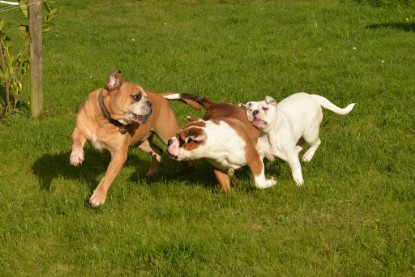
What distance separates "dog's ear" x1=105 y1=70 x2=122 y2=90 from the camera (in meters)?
6.27

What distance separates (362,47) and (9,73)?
714 centimetres

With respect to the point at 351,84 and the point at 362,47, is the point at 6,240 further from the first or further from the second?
the point at 362,47

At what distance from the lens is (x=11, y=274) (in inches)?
211

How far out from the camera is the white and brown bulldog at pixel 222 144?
625 centimetres

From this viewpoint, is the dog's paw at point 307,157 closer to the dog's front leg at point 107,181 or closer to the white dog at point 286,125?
the white dog at point 286,125

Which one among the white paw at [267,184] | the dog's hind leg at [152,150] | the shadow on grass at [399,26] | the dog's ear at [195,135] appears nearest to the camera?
the dog's ear at [195,135]

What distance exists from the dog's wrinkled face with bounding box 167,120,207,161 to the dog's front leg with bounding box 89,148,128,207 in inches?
23.2

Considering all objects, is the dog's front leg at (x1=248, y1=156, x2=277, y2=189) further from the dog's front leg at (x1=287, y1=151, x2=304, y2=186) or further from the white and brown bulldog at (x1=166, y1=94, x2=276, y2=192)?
the dog's front leg at (x1=287, y1=151, x2=304, y2=186)

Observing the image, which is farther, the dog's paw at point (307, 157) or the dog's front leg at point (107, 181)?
the dog's paw at point (307, 157)

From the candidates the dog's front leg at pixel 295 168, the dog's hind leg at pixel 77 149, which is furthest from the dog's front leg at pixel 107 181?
the dog's front leg at pixel 295 168

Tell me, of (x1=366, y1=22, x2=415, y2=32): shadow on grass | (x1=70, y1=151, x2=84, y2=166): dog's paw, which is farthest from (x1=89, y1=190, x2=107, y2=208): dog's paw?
(x1=366, y1=22, x2=415, y2=32): shadow on grass

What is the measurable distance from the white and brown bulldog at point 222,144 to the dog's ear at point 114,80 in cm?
76

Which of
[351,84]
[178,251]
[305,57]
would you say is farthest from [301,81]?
[178,251]

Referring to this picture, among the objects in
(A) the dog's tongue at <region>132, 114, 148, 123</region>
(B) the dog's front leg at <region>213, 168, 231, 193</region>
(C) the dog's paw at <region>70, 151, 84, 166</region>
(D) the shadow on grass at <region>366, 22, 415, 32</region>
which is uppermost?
(A) the dog's tongue at <region>132, 114, 148, 123</region>
